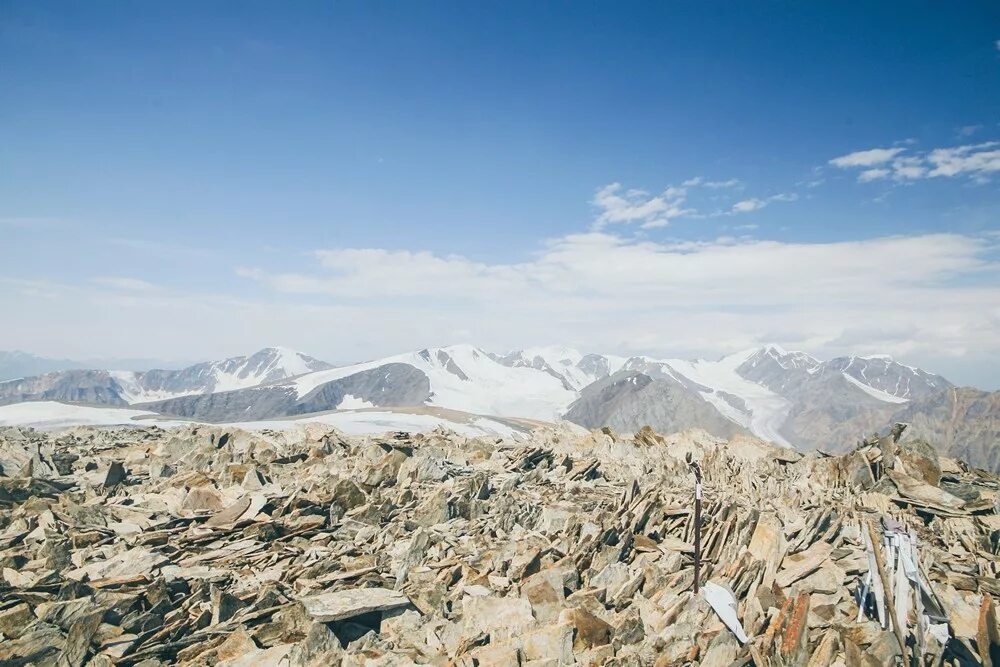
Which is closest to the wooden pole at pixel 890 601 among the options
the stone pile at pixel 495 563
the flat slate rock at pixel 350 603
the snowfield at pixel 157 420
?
the stone pile at pixel 495 563

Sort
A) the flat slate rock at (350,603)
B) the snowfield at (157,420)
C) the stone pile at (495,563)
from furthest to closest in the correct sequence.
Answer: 1. the snowfield at (157,420)
2. the flat slate rock at (350,603)
3. the stone pile at (495,563)

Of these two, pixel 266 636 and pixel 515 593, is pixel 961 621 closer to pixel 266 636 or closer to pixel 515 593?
pixel 515 593

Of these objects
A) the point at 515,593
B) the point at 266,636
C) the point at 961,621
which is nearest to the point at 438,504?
the point at 515,593

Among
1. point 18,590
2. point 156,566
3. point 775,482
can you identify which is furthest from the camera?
point 775,482

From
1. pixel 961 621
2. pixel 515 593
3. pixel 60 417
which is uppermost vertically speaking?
pixel 961 621

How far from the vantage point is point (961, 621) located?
1014 cm

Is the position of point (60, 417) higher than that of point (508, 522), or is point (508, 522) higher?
point (508, 522)

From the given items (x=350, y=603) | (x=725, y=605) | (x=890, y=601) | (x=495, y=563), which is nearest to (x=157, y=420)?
(x=495, y=563)

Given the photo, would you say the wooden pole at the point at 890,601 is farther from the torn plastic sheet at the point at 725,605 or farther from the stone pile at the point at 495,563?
the torn plastic sheet at the point at 725,605

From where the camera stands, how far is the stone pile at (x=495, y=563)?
394 inches

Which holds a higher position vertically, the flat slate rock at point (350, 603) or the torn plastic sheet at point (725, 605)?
the torn plastic sheet at point (725, 605)

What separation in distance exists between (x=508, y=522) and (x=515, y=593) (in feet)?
15.4

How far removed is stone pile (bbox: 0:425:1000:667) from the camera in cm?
1002

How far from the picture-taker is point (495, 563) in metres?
14.6
